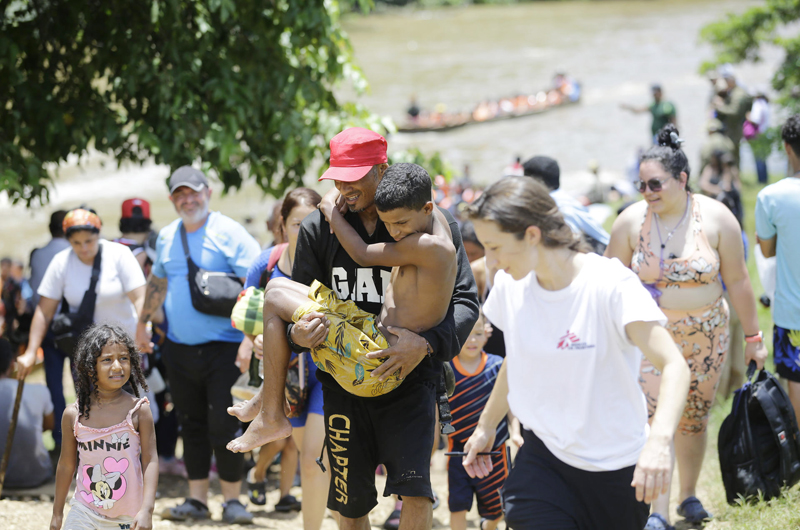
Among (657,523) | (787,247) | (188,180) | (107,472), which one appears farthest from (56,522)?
(787,247)

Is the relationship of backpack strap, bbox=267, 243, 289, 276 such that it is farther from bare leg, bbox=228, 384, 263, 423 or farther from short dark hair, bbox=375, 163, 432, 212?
short dark hair, bbox=375, 163, 432, 212

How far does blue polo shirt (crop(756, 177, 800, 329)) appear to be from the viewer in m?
4.66

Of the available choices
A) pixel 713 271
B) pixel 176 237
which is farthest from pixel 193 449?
pixel 713 271

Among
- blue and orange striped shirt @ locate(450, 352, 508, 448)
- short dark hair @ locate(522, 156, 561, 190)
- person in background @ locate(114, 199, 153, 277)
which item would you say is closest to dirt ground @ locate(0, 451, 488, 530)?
blue and orange striped shirt @ locate(450, 352, 508, 448)

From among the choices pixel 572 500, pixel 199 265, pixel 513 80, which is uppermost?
pixel 199 265

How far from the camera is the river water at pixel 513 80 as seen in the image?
74.4 ft

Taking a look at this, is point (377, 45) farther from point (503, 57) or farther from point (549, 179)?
point (549, 179)

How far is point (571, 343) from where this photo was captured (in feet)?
9.68

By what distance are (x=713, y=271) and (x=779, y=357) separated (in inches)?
34.3

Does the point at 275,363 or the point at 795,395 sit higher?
the point at 275,363

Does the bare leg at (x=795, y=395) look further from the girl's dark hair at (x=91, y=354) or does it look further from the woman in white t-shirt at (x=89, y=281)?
the woman in white t-shirt at (x=89, y=281)

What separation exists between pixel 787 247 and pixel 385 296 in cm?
266

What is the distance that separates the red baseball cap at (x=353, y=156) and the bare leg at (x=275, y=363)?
521 millimetres

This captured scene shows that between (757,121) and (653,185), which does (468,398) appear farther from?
(757,121)
